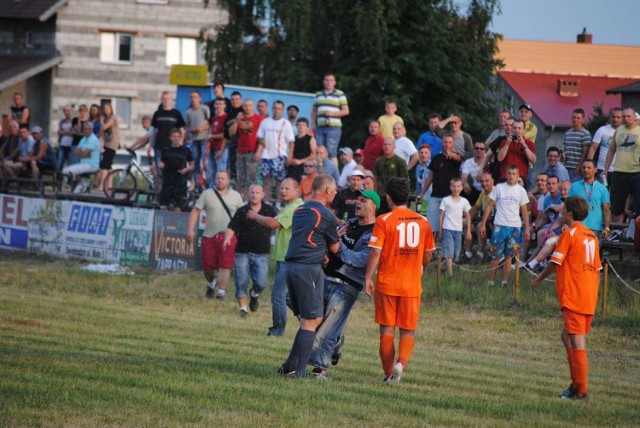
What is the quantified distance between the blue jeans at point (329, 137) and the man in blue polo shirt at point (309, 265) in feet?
41.6

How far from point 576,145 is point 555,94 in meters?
49.4

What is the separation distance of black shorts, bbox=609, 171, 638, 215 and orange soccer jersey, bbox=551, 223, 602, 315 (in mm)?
8987

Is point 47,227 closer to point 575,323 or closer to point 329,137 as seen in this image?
point 329,137

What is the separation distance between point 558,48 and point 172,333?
224 feet

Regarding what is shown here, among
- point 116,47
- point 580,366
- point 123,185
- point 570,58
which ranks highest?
point 570,58

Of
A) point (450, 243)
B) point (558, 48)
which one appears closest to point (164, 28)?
point (558, 48)

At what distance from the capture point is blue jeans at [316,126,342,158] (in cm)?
2414

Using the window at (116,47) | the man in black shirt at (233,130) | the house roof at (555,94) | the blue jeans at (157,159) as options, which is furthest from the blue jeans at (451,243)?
the house roof at (555,94)

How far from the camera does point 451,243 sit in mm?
20875

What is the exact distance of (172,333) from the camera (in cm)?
1583

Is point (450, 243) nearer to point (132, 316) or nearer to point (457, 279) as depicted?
point (457, 279)

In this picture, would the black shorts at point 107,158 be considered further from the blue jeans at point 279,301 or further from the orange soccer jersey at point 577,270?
the orange soccer jersey at point 577,270

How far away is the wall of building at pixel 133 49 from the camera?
188 ft

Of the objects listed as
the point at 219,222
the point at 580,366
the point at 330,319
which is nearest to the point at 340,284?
the point at 330,319
